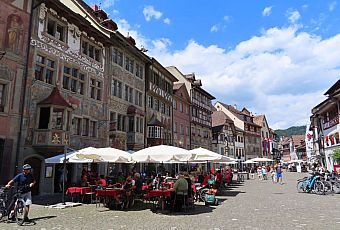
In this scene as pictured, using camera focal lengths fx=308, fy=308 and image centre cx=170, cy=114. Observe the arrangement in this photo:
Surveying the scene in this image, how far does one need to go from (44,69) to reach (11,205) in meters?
10.4

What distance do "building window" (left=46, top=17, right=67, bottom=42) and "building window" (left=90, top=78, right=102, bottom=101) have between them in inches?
156

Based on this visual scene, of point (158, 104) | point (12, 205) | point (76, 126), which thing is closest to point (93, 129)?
point (76, 126)

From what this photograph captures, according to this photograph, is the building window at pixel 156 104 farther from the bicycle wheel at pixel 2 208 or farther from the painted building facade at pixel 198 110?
the bicycle wheel at pixel 2 208

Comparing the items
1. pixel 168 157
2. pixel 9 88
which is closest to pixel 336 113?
pixel 168 157

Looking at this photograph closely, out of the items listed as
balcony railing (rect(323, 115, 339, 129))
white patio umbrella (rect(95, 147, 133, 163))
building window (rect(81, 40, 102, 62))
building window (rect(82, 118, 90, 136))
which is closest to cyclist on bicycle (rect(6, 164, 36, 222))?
white patio umbrella (rect(95, 147, 133, 163))

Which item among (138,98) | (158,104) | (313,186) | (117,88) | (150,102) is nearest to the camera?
(313,186)

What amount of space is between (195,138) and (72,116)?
29399 millimetres

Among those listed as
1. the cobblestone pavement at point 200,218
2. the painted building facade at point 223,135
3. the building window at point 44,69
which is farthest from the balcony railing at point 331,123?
the building window at point 44,69

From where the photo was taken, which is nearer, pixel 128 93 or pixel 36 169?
pixel 36 169

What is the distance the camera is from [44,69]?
60.8 ft

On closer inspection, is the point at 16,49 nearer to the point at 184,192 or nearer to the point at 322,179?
the point at 184,192

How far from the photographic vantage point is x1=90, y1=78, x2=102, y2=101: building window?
2312 centimetres

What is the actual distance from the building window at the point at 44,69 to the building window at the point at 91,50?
→ 3.71 metres

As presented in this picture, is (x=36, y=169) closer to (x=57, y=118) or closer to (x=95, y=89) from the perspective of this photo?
(x=57, y=118)
